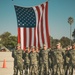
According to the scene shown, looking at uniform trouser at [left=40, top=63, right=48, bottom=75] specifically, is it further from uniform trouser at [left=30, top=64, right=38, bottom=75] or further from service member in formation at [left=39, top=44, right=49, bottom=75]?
uniform trouser at [left=30, top=64, right=38, bottom=75]

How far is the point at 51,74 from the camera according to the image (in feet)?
43.6

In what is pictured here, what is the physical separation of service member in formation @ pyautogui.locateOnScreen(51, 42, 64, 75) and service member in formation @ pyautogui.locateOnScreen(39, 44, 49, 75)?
1.23 ft

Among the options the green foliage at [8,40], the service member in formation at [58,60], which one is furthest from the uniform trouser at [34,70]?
the green foliage at [8,40]

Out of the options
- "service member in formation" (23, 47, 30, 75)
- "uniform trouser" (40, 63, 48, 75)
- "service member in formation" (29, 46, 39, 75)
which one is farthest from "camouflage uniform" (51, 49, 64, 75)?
"service member in formation" (23, 47, 30, 75)

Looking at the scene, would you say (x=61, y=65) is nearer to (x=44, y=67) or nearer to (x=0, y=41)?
(x=44, y=67)

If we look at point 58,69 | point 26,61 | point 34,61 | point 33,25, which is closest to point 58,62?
point 58,69

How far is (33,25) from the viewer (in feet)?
46.5

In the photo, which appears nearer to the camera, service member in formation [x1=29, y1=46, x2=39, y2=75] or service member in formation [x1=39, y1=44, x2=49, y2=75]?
service member in formation [x1=39, y1=44, x2=49, y2=75]

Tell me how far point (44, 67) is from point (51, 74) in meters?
0.49

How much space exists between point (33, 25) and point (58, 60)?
221 centimetres

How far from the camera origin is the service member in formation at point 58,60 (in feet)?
42.5

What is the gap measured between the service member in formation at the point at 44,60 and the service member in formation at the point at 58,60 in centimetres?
37

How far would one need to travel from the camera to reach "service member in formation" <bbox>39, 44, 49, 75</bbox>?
13.4 metres

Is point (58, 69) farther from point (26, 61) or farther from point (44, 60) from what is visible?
point (26, 61)
